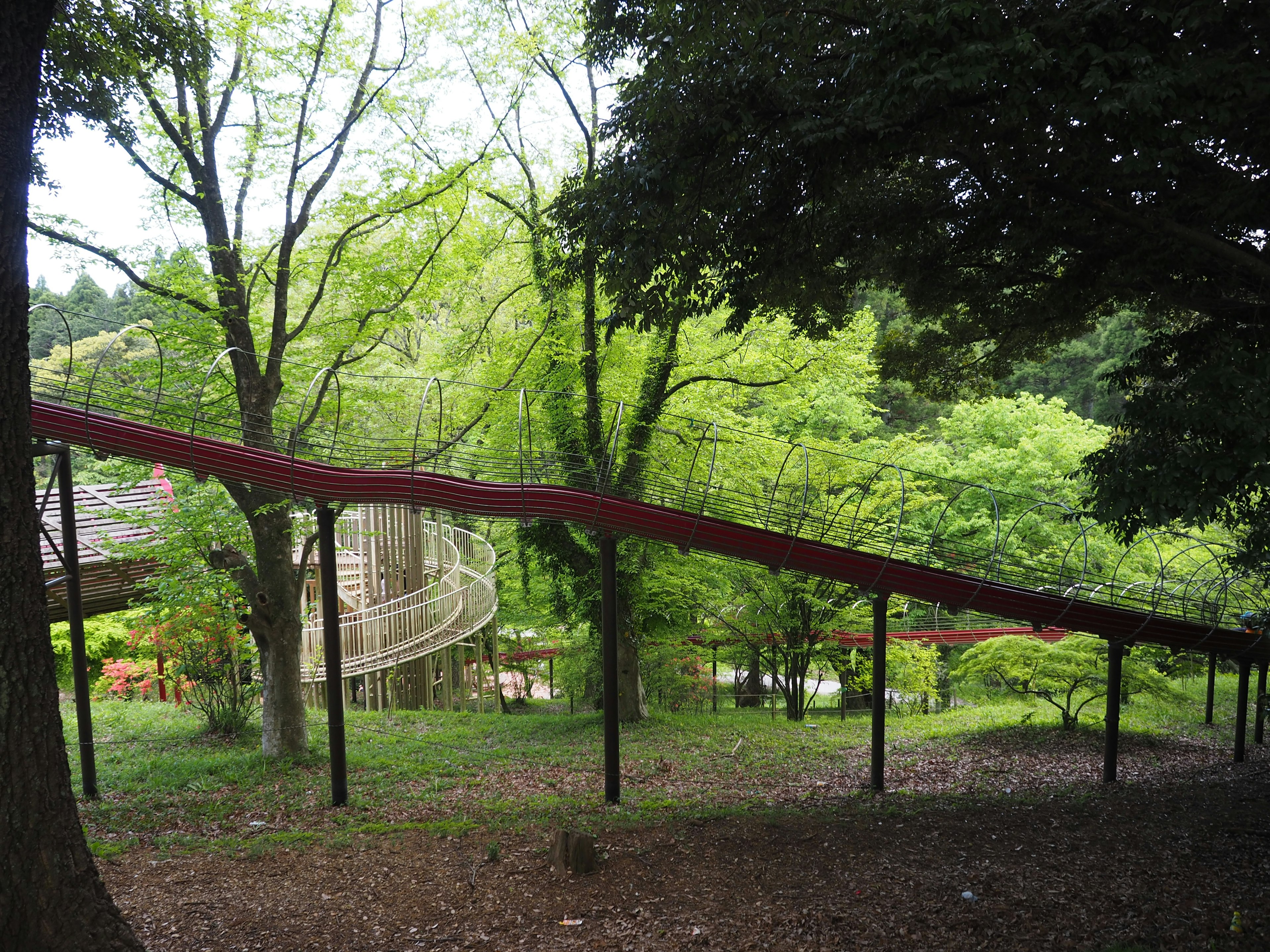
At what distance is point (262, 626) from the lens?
1027 centimetres

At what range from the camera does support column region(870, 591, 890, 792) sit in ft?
29.3

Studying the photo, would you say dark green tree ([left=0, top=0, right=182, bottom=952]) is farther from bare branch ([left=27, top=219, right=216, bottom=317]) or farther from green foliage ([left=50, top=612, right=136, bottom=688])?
green foliage ([left=50, top=612, right=136, bottom=688])

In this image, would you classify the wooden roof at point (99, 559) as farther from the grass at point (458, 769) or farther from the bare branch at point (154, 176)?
the bare branch at point (154, 176)

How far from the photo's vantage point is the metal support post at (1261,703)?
11.4 meters

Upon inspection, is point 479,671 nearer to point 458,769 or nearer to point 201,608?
point 458,769

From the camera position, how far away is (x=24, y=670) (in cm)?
398

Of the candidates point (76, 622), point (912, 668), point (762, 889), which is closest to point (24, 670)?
point (762, 889)

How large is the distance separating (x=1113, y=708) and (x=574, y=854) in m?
7.16

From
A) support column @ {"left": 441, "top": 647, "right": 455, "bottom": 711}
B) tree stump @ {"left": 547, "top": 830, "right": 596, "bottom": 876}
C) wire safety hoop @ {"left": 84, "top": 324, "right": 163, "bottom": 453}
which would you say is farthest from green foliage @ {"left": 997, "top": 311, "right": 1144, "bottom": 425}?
wire safety hoop @ {"left": 84, "top": 324, "right": 163, "bottom": 453}

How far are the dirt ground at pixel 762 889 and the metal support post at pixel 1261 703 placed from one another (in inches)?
196

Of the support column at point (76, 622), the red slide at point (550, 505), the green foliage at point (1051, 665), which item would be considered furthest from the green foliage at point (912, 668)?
the support column at point (76, 622)

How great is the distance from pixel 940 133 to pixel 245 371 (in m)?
8.56

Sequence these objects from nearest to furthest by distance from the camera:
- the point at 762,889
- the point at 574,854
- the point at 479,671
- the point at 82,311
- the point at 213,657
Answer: the point at 762,889 < the point at 574,854 < the point at 213,657 < the point at 479,671 < the point at 82,311

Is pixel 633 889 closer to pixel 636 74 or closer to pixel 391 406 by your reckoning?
pixel 636 74
